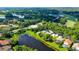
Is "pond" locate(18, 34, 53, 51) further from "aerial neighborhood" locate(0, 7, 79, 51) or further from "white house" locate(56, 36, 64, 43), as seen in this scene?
"white house" locate(56, 36, 64, 43)

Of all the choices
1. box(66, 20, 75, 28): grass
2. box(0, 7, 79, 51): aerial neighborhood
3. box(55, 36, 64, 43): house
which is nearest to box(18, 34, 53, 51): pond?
box(0, 7, 79, 51): aerial neighborhood

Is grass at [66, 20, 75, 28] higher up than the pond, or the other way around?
grass at [66, 20, 75, 28]

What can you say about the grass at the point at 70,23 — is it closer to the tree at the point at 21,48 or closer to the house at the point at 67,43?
the house at the point at 67,43

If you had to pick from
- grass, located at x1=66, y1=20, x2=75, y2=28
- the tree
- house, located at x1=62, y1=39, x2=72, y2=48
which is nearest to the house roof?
house, located at x1=62, y1=39, x2=72, y2=48

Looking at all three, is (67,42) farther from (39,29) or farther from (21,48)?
(21,48)

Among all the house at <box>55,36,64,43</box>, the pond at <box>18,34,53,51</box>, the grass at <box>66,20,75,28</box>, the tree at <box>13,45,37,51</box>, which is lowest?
the tree at <box>13,45,37,51</box>

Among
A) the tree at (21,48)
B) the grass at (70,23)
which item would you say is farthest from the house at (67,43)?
the tree at (21,48)

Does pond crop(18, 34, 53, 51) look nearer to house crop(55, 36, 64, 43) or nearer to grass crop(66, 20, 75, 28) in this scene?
house crop(55, 36, 64, 43)
